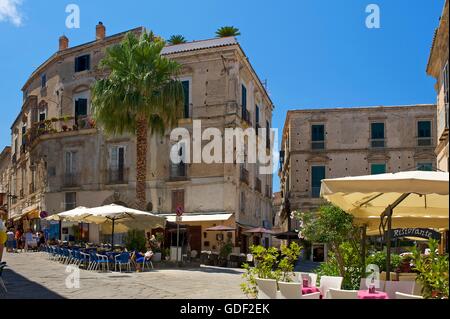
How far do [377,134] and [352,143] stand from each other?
194 centimetres

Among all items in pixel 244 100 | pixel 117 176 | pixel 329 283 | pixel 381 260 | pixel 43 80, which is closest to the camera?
pixel 329 283

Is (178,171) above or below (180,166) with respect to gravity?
below

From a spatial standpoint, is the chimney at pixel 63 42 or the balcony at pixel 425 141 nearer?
the balcony at pixel 425 141

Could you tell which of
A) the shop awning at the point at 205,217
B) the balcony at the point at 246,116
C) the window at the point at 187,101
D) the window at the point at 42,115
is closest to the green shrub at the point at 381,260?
the shop awning at the point at 205,217

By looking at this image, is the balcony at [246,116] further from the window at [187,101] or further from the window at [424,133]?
the window at [424,133]

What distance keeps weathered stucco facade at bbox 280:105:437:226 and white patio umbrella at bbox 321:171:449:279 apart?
99.5ft

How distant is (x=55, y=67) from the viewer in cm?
4119

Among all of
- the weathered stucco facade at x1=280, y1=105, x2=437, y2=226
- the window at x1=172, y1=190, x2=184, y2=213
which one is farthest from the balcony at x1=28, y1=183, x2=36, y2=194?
the weathered stucco facade at x1=280, y1=105, x2=437, y2=226

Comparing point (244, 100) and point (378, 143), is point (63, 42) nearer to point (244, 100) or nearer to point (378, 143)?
point (244, 100)

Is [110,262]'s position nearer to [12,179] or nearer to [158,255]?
[158,255]

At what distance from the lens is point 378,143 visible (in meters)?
43.0

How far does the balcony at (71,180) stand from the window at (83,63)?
7088 millimetres

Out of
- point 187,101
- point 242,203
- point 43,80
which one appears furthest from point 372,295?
point 43,80

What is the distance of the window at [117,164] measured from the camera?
35.5 meters
